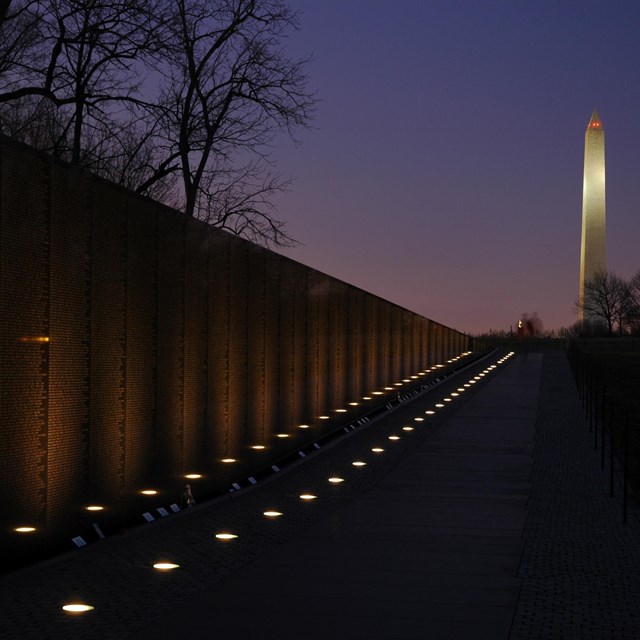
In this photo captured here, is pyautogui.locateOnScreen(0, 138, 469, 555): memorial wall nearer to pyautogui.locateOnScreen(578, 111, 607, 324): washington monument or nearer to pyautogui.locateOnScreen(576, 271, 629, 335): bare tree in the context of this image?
pyautogui.locateOnScreen(578, 111, 607, 324): washington monument

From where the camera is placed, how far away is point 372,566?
34.7ft

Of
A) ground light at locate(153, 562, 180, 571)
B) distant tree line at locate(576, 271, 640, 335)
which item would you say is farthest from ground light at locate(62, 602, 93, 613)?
distant tree line at locate(576, 271, 640, 335)

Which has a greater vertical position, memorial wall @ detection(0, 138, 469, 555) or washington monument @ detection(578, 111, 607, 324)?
washington monument @ detection(578, 111, 607, 324)

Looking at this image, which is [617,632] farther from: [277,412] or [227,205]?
[227,205]

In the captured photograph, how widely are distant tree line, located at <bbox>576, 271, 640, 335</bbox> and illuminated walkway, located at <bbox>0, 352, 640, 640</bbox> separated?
11559 centimetres

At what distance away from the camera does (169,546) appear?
11.7m

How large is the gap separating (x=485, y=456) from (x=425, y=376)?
77.7 ft

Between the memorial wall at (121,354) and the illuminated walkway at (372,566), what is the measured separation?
64 cm

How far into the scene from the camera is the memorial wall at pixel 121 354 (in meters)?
10.5

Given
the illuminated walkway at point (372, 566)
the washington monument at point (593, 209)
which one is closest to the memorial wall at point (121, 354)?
the illuminated walkway at point (372, 566)

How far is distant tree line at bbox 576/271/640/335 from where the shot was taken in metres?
131

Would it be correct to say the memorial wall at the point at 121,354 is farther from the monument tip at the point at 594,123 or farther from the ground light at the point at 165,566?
the monument tip at the point at 594,123

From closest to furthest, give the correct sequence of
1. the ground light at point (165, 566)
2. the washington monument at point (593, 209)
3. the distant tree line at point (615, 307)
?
the ground light at point (165, 566) < the washington monument at point (593, 209) < the distant tree line at point (615, 307)

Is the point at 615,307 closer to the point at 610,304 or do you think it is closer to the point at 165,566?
the point at 610,304
